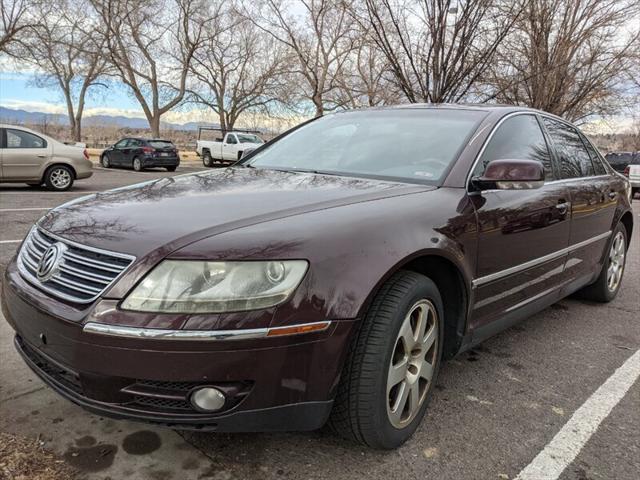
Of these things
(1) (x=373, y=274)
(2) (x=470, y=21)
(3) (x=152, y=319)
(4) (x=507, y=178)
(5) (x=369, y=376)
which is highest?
(2) (x=470, y=21)

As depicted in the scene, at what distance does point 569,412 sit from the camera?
2736 mm

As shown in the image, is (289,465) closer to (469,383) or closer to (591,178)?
(469,383)

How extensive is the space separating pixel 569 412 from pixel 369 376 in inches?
52.1

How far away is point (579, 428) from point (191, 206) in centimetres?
210

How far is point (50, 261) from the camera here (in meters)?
2.10

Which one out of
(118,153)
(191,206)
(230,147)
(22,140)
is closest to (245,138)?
(230,147)

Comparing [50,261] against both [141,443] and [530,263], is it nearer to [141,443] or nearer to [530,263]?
[141,443]

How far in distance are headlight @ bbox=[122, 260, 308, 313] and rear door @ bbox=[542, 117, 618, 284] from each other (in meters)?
2.51

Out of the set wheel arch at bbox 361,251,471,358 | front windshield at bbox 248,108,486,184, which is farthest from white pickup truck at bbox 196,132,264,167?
wheel arch at bbox 361,251,471,358

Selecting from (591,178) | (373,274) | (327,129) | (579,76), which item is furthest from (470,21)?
(579,76)

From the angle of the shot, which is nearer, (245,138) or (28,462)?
(28,462)

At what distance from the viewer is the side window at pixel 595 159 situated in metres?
4.32

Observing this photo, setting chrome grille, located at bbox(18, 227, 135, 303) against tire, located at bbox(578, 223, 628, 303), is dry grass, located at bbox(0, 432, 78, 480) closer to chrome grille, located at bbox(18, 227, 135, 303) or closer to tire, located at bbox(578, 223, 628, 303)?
chrome grille, located at bbox(18, 227, 135, 303)

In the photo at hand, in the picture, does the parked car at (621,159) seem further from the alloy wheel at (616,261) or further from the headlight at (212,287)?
the headlight at (212,287)
